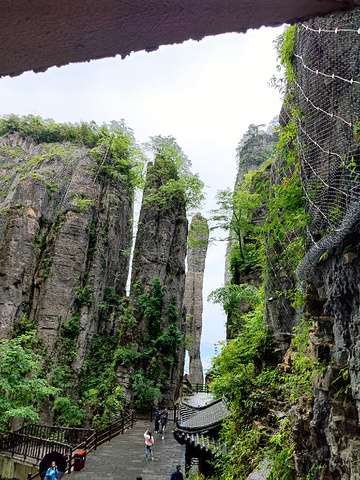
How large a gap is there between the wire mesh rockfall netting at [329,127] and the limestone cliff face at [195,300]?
96.6ft

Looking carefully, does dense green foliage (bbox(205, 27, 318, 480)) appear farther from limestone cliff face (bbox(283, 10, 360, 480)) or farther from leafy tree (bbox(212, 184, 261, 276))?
leafy tree (bbox(212, 184, 261, 276))

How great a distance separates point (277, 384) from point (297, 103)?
19.8ft

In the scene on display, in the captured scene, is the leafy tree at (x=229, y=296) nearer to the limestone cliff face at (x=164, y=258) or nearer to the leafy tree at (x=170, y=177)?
the limestone cliff face at (x=164, y=258)

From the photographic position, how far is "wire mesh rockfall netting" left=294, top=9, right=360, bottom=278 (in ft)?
12.6

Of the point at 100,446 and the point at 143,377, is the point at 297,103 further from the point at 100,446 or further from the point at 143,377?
the point at 143,377

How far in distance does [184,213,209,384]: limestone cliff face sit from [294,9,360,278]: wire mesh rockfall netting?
29.4m

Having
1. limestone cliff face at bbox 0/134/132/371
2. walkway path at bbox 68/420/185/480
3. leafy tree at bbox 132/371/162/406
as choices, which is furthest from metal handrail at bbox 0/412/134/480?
limestone cliff face at bbox 0/134/132/371

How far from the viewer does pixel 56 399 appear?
733 inches

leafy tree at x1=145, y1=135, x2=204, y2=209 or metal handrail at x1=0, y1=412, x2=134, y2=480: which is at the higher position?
leafy tree at x1=145, y1=135, x2=204, y2=209

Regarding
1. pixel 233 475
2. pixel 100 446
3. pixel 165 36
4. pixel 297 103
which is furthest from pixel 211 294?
pixel 165 36

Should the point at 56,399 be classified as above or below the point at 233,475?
below

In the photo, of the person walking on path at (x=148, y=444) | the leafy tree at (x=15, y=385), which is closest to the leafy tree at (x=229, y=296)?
the person walking on path at (x=148, y=444)

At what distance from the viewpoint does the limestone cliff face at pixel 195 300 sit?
37.1m

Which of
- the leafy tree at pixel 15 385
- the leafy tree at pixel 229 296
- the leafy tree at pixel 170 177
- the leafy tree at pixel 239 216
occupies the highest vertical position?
the leafy tree at pixel 170 177
